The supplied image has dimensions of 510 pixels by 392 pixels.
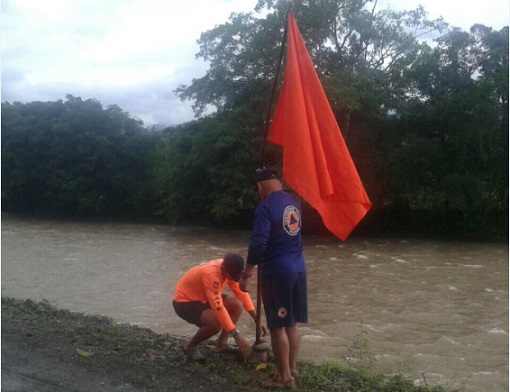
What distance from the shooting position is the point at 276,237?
14.1ft

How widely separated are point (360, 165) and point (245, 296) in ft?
67.9

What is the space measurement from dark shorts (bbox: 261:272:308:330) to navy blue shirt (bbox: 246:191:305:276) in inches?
2.3

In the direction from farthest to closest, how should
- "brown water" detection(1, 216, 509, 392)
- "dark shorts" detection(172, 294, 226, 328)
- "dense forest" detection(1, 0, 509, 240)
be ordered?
"dense forest" detection(1, 0, 509, 240) → "brown water" detection(1, 216, 509, 392) → "dark shorts" detection(172, 294, 226, 328)

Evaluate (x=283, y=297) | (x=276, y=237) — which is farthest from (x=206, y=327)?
(x=276, y=237)

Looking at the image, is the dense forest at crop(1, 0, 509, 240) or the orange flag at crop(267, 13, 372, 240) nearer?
the orange flag at crop(267, 13, 372, 240)

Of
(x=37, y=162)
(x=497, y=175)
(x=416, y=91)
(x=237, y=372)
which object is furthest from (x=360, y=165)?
(x=237, y=372)

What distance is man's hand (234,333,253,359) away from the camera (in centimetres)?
478

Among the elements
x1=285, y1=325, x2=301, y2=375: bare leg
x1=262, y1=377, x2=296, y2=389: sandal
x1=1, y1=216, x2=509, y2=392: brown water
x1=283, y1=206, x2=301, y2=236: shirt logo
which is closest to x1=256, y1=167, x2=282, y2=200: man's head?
x1=283, y1=206, x2=301, y2=236: shirt logo

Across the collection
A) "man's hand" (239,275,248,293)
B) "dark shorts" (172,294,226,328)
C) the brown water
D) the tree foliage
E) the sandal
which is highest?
the tree foliage

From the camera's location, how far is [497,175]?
76.9ft

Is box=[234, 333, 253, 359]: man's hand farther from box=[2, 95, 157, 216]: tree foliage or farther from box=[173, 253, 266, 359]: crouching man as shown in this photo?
box=[2, 95, 157, 216]: tree foliage

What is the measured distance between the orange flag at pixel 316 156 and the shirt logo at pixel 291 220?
0.14 m

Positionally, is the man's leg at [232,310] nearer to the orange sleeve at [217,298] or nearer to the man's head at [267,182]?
the orange sleeve at [217,298]

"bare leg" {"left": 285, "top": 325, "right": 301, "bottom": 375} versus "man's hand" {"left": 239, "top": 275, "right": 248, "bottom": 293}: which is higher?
"man's hand" {"left": 239, "top": 275, "right": 248, "bottom": 293}
